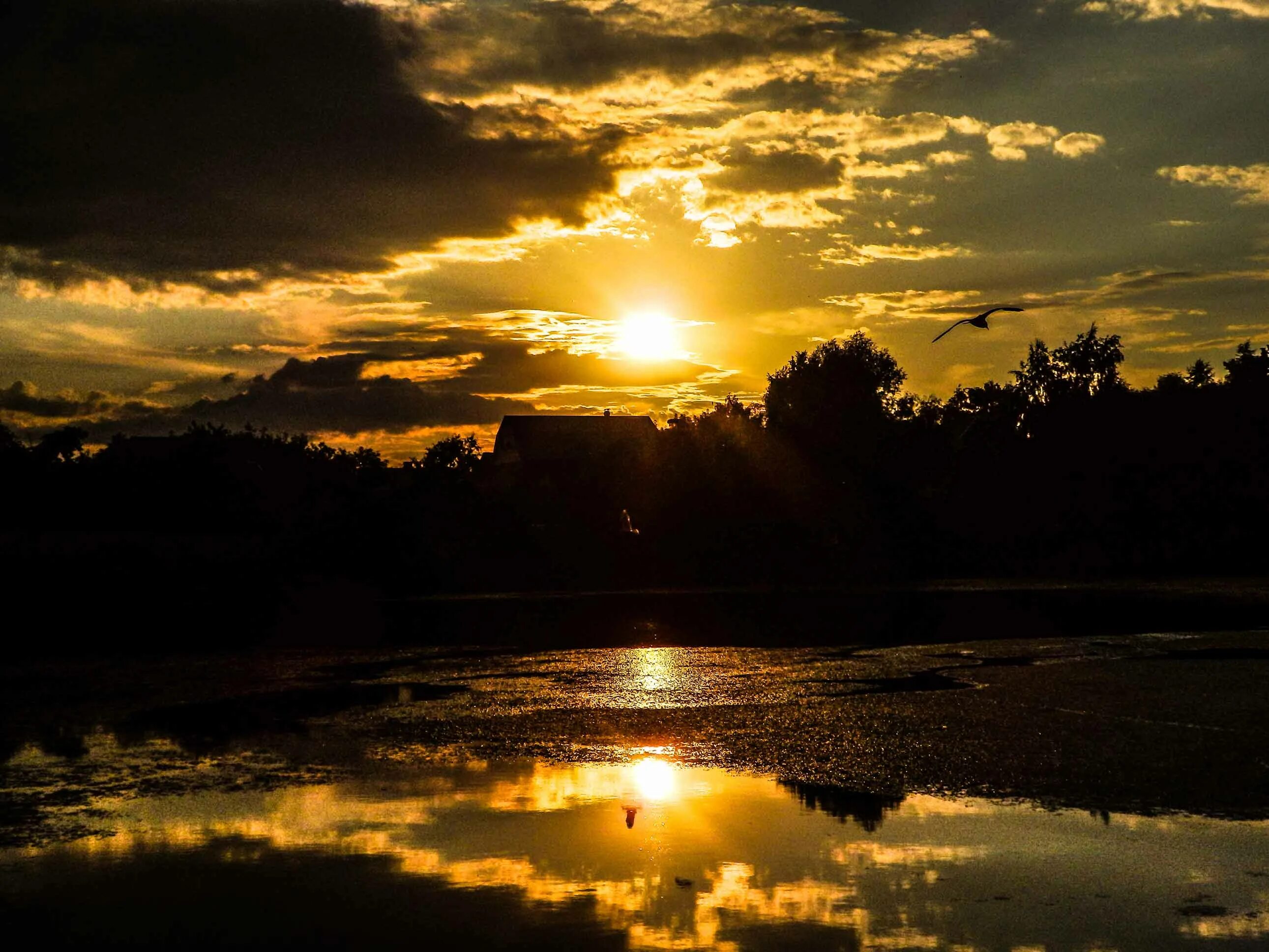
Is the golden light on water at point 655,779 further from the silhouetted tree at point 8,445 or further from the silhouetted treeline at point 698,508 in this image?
the silhouetted tree at point 8,445

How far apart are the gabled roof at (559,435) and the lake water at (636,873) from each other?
85.5 m

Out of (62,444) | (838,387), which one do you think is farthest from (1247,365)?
(62,444)

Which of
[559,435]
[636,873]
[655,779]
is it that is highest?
[559,435]

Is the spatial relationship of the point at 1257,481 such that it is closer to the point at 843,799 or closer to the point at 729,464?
the point at 729,464

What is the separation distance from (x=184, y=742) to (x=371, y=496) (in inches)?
1516

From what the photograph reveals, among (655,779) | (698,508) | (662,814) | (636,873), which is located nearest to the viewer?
(636,873)

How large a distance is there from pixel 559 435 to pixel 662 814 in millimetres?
92071

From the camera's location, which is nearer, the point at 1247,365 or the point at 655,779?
the point at 655,779

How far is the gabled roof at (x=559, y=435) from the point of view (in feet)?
324

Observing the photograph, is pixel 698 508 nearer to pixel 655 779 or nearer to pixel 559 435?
pixel 559 435

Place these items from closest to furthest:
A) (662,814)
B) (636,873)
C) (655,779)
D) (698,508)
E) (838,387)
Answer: (636,873)
(662,814)
(655,779)
(698,508)
(838,387)

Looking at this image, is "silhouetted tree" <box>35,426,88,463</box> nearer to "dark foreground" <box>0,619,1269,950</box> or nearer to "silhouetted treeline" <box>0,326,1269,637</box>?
"silhouetted treeline" <box>0,326,1269,637</box>

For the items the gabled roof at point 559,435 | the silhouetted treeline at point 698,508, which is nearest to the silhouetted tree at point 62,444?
the silhouetted treeline at point 698,508

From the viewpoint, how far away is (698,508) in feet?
192
